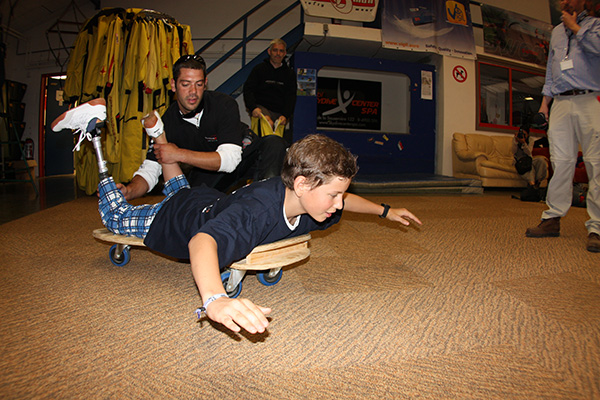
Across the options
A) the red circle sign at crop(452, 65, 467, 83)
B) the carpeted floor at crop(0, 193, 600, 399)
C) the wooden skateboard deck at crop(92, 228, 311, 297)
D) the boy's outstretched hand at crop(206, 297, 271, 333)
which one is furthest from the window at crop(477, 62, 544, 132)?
the boy's outstretched hand at crop(206, 297, 271, 333)

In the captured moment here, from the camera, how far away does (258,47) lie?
284 inches

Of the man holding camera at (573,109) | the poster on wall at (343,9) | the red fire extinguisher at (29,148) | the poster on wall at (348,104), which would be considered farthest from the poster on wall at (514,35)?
the red fire extinguisher at (29,148)

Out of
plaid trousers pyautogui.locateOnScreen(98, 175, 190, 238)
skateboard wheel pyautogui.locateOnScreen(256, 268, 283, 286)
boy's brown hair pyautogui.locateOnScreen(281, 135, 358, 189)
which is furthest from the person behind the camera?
plaid trousers pyautogui.locateOnScreen(98, 175, 190, 238)

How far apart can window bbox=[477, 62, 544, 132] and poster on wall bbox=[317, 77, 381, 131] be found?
188 centimetres

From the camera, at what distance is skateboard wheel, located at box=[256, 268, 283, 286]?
4.58ft

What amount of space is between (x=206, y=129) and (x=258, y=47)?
5.86m

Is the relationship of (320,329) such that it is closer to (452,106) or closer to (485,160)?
(485,160)

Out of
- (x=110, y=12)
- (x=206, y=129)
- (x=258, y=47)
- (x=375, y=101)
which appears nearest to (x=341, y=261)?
(x=206, y=129)

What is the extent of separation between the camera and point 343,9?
17.1 feet

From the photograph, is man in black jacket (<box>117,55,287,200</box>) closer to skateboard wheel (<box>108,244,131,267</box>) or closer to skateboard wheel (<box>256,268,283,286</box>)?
skateboard wheel (<box>108,244,131,267</box>)

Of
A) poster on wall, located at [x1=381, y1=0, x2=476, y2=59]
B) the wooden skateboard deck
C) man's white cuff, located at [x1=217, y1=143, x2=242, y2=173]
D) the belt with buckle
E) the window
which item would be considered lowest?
the wooden skateboard deck

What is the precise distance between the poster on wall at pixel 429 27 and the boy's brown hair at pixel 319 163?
5.04m

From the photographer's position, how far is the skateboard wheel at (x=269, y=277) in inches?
55.0

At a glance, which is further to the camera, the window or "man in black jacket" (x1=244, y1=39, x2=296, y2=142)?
the window
